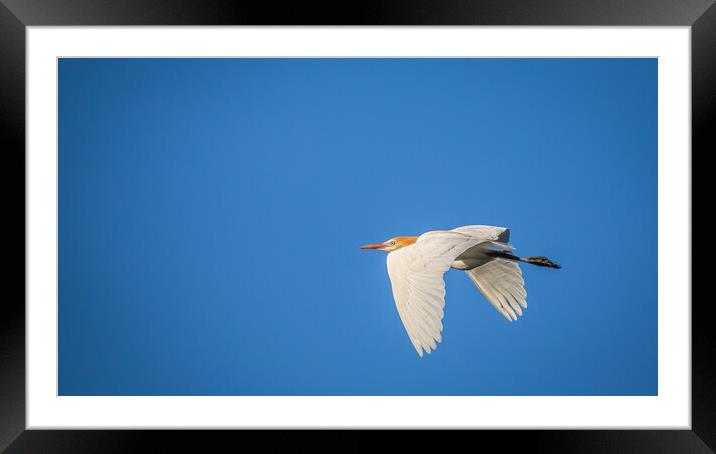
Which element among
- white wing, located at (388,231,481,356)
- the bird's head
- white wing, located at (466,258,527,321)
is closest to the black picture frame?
white wing, located at (388,231,481,356)

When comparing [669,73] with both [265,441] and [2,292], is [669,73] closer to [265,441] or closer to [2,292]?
[265,441]

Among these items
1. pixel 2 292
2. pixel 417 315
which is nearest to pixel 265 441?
pixel 417 315

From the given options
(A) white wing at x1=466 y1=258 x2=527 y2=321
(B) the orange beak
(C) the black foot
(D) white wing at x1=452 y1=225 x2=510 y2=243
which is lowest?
(A) white wing at x1=466 y1=258 x2=527 y2=321

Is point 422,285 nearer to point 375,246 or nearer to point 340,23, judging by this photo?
point 375,246

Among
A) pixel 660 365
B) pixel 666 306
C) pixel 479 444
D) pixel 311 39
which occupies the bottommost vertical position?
pixel 479 444

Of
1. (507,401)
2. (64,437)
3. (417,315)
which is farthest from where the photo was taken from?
(507,401)

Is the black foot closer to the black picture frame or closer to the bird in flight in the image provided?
the bird in flight

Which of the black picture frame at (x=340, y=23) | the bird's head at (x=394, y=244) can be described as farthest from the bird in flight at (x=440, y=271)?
the black picture frame at (x=340, y=23)
